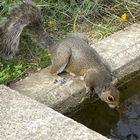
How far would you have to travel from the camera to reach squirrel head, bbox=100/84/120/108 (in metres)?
4.66

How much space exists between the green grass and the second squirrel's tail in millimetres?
A: 201

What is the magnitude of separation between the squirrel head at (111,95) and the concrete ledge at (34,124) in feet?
2.60

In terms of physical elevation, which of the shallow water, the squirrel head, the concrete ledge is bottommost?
the shallow water

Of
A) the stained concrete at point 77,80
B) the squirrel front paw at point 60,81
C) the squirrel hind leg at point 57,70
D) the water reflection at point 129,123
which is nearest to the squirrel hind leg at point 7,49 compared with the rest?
the stained concrete at point 77,80

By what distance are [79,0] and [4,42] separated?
1.50 m

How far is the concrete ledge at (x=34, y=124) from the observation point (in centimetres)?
A: 373

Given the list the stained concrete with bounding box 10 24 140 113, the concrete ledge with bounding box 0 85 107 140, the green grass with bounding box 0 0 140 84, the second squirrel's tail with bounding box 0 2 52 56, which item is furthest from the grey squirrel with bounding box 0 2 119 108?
the concrete ledge with bounding box 0 85 107 140

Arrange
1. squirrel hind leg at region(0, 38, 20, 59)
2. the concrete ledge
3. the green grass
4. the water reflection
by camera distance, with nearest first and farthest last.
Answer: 1. the concrete ledge
2. the water reflection
3. squirrel hind leg at region(0, 38, 20, 59)
4. the green grass

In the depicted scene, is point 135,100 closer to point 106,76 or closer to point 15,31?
point 106,76

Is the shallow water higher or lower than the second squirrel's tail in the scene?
lower

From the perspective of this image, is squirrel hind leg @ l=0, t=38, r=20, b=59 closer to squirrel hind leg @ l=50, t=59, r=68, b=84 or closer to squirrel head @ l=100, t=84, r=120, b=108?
squirrel hind leg @ l=50, t=59, r=68, b=84

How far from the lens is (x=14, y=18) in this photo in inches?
199

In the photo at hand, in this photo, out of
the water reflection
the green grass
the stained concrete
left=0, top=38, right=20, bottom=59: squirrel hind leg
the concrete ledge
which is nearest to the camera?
the concrete ledge

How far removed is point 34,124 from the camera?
3.90 meters
